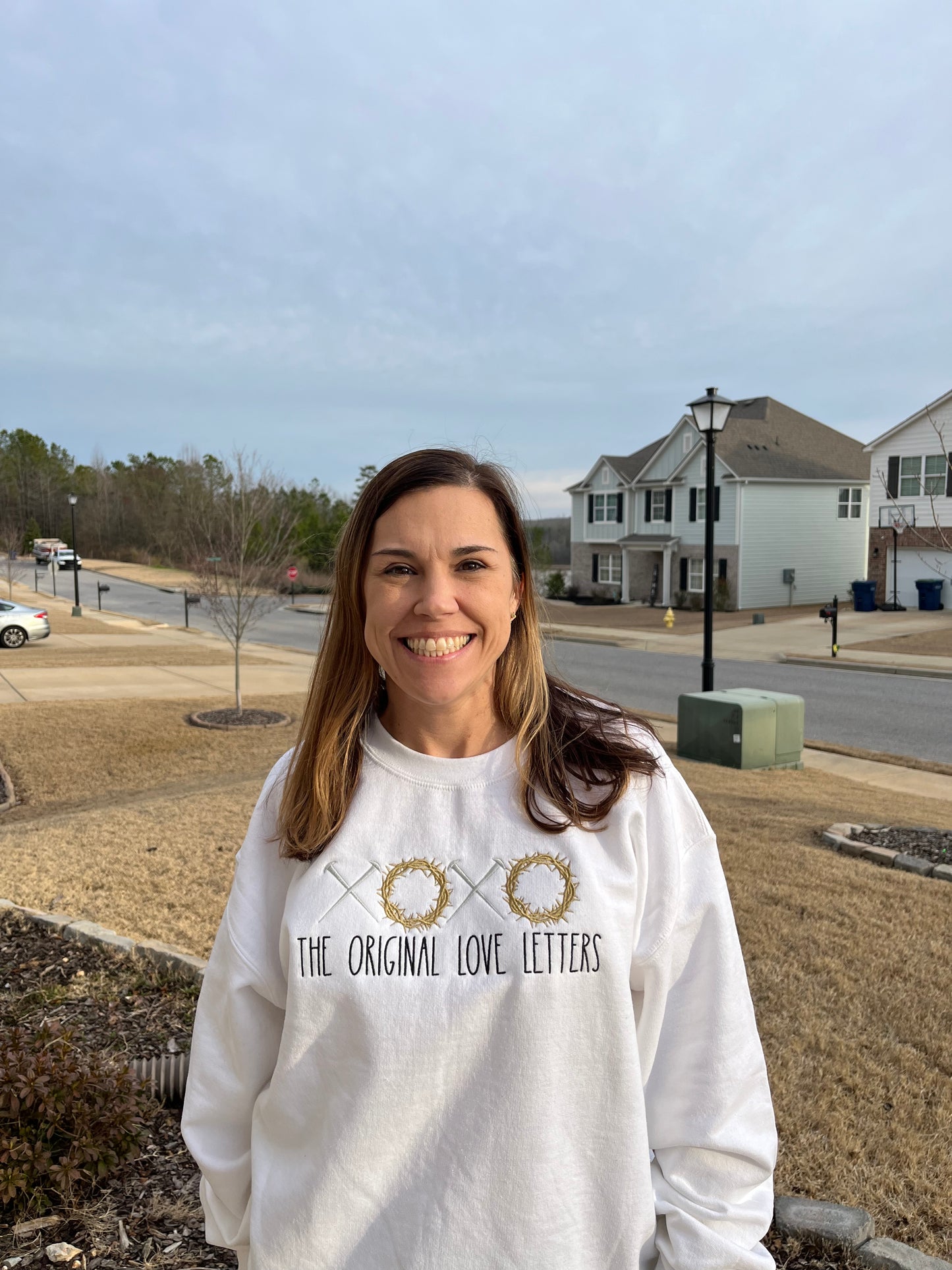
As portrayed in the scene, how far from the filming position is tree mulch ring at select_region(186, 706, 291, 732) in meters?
12.3

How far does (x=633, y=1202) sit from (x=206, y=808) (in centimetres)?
673

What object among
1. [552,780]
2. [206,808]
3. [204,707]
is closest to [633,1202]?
[552,780]

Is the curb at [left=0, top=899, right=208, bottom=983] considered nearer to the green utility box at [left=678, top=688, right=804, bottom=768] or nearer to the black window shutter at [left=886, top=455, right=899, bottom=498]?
the green utility box at [left=678, top=688, right=804, bottom=768]

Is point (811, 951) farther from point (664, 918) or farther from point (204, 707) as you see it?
point (204, 707)

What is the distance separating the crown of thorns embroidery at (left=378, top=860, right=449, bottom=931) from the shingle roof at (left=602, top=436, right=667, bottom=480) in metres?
40.3

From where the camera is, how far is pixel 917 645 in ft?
79.2

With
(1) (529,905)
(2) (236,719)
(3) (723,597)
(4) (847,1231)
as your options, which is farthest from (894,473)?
(1) (529,905)

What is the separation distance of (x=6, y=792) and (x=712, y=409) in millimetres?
9295

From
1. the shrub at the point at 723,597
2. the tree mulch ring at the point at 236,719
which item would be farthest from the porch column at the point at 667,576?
the tree mulch ring at the point at 236,719

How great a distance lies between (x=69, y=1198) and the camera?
280 cm

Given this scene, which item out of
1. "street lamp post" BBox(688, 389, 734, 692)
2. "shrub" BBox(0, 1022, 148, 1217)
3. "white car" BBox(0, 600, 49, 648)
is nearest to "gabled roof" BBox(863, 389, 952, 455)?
"street lamp post" BBox(688, 389, 734, 692)

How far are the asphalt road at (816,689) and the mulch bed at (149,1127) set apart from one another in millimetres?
6467

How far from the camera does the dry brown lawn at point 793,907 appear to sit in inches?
129

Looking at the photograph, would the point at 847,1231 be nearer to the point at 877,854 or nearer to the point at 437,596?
the point at 437,596
